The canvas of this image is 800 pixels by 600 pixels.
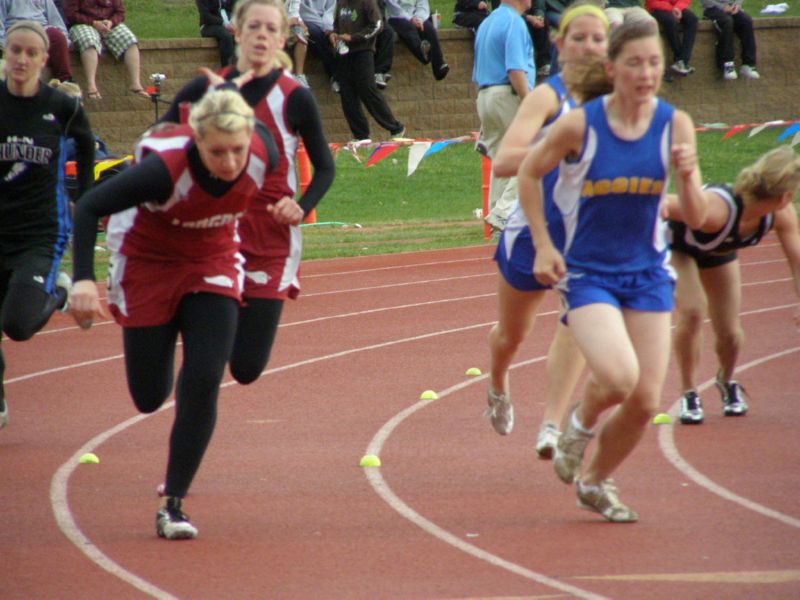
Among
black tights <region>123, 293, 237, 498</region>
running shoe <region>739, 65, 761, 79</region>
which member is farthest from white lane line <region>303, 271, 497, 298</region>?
running shoe <region>739, 65, 761, 79</region>

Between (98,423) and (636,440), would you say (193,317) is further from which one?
(98,423)

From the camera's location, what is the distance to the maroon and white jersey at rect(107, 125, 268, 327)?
16.2ft

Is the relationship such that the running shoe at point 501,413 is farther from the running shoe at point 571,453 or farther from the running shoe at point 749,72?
the running shoe at point 749,72

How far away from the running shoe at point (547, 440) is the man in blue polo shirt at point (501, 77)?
6.65m

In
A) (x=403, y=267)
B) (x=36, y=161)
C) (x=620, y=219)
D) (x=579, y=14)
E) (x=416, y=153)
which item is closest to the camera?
(x=620, y=219)

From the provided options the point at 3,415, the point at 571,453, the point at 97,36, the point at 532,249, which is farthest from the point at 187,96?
the point at 97,36

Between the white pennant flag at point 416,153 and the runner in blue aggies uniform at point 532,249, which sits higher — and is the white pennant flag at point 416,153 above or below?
below

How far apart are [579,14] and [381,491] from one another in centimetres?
211

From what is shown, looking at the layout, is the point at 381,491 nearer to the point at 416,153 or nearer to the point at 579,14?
the point at 579,14

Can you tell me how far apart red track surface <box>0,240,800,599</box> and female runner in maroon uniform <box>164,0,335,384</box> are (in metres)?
0.67

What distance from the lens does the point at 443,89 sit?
22047 mm

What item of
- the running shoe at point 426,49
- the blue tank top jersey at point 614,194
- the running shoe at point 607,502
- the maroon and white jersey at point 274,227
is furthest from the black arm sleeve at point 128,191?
the running shoe at point 426,49

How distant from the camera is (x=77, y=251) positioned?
16.2 ft

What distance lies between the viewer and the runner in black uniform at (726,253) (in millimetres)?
6262
